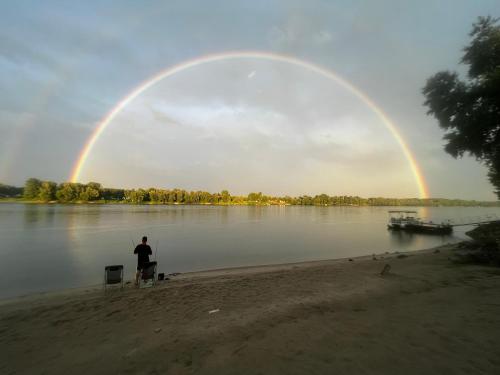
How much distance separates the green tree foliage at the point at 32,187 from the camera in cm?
13262

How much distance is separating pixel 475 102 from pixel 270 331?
97.5 ft

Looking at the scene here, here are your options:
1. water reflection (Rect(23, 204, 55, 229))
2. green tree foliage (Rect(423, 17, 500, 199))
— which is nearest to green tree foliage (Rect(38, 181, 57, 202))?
water reflection (Rect(23, 204, 55, 229))

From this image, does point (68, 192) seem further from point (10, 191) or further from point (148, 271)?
point (148, 271)

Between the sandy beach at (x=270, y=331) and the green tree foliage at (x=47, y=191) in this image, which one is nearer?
the sandy beach at (x=270, y=331)

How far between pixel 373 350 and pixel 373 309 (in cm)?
268

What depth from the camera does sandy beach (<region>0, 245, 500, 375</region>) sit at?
4449 millimetres

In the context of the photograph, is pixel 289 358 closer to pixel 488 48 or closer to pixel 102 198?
pixel 488 48

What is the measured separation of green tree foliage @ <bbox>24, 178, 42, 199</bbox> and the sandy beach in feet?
519

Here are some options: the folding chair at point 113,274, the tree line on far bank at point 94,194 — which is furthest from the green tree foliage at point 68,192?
the folding chair at point 113,274

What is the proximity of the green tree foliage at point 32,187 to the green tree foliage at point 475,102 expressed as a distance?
16544 cm

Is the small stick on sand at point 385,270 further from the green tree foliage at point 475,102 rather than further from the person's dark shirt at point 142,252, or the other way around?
the green tree foliage at point 475,102

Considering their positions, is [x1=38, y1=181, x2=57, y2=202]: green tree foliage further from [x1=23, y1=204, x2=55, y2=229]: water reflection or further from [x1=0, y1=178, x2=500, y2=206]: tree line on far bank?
[x1=23, y1=204, x2=55, y2=229]: water reflection

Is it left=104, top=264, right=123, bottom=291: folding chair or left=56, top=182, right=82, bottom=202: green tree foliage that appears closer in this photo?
left=104, top=264, right=123, bottom=291: folding chair

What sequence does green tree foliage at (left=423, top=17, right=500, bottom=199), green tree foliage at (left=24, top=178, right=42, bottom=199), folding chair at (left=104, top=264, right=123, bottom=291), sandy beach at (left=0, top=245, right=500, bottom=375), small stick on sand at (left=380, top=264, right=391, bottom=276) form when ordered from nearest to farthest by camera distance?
sandy beach at (left=0, top=245, right=500, bottom=375) < folding chair at (left=104, top=264, right=123, bottom=291) < small stick on sand at (left=380, top=264, right=391, bottom=276) < green tree foliage at (left=423, top=17, right=500, bottom=199) < green tree foliage at (left=24, top=178, right=42, bottom=199)
